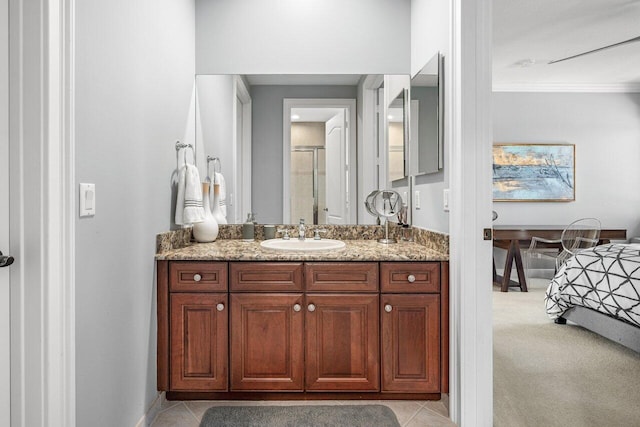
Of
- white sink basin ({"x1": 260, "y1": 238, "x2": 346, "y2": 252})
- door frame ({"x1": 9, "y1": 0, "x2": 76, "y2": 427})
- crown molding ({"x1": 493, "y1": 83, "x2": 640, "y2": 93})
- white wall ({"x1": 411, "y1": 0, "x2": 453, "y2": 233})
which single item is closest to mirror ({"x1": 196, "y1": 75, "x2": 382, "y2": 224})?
white sink basin ({"x1": 260, "y1": 238, "x2": 346, "y2": 252})

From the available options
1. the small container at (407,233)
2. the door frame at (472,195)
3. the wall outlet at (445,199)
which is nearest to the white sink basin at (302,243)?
the small container at (407,233)

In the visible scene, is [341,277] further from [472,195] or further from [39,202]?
[39,202]

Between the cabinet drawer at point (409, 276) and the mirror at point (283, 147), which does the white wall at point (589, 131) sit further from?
the cabinet drawer at point (409, 276)

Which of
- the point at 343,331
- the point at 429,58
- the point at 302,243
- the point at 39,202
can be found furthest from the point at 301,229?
the point at 39,202

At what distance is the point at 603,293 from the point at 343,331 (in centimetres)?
210

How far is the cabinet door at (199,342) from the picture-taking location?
6.81 feet

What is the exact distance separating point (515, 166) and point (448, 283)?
3870 mm

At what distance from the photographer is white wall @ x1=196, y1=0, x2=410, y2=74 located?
8.63 ft

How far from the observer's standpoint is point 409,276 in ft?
6.82

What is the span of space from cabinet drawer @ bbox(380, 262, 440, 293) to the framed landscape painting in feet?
12.1

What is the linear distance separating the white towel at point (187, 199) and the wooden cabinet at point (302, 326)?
11.0 inches

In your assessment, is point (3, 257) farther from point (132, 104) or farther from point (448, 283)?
point (448, 283)

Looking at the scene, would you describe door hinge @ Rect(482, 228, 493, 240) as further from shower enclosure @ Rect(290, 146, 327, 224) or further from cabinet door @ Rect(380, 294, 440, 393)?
shower enclosure @ Rect(290, 146, 327, 224)

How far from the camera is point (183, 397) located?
7.14 ft
